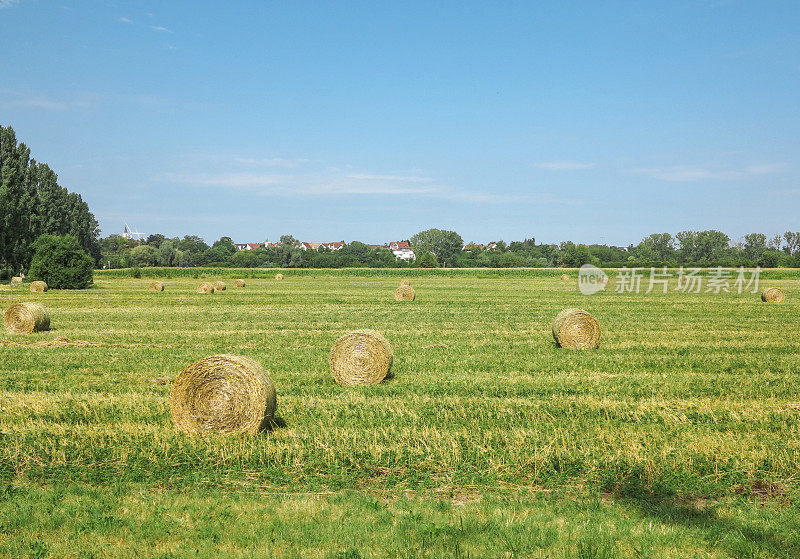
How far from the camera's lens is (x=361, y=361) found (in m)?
14.0

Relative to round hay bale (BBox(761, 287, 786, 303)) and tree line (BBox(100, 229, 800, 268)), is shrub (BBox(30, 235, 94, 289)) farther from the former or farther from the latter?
tree line (BBox(100, 229, 800, 268))

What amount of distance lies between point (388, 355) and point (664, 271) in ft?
265

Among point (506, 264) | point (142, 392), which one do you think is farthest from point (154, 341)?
point (506, 264)

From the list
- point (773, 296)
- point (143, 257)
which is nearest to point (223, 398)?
point (773, 296)

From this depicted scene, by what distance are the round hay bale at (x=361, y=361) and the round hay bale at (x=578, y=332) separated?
7607mm

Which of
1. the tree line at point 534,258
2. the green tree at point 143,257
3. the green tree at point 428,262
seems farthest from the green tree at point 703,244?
the green tree at point 143,257

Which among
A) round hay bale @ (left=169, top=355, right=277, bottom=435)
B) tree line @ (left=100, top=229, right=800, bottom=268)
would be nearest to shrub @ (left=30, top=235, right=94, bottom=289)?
round hay bale @ (left=169, top=355, right=277, bottom=435)

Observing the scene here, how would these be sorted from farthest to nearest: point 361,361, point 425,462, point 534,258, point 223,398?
point 534,258 → point 361,361 → point 223,398 → point 425,462

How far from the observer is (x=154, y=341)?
67.6 feet

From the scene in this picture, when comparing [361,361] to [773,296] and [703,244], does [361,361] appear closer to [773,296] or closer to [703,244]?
[773,296]

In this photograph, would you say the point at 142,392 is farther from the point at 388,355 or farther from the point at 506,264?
the point at 506,264

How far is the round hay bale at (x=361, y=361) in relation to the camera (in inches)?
548

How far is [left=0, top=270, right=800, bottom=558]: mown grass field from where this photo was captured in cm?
614

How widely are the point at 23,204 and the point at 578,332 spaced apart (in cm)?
7197
